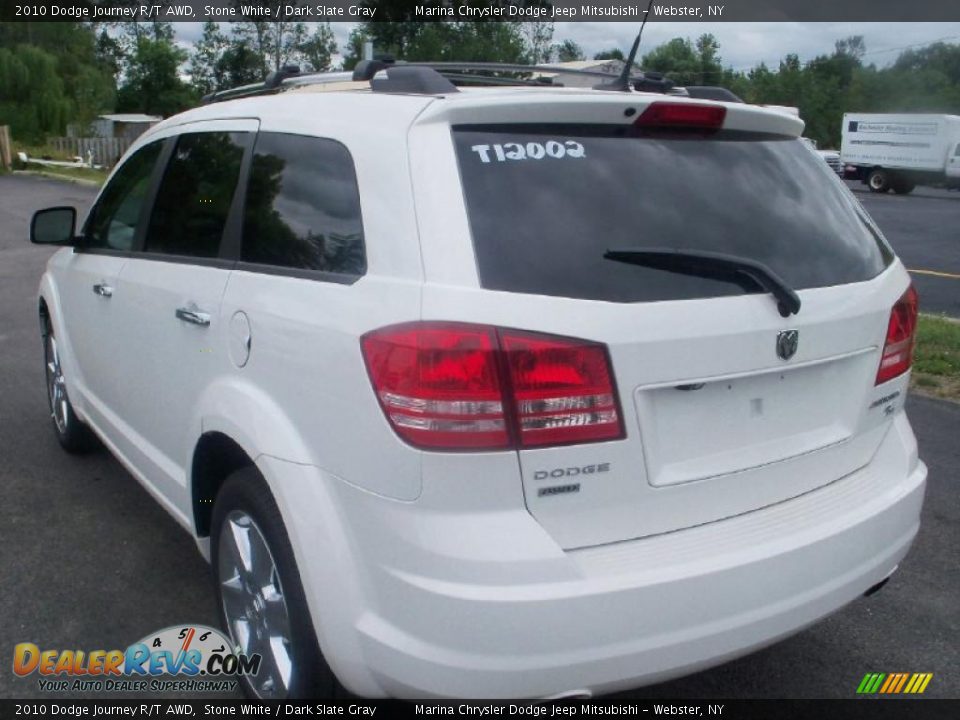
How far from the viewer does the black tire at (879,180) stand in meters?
35.4

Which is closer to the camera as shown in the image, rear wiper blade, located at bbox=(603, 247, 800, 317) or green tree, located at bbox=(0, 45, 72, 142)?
rear wiper blade, located at bbox=(603, 247, 800, 317)

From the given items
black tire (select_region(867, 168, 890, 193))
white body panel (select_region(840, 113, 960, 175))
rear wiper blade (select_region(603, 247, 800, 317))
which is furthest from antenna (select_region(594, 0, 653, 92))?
black tire (select_region(867, 168, 890, 193))

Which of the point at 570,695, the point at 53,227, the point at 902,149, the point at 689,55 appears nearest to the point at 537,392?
the point at 570,695

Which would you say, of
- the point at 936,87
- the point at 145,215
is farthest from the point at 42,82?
the point at 145,215

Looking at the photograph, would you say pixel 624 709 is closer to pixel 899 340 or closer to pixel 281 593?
pixel 281 593

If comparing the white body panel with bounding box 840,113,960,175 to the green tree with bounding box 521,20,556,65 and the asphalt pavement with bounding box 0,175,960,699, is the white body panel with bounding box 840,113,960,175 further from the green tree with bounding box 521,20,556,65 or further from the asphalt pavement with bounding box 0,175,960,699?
the asphalt pavement with bounding box 0,175,960,699

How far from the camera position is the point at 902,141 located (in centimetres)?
3456

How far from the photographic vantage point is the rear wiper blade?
233 cm

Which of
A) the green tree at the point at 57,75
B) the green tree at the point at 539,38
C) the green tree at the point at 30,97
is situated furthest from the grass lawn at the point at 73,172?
the green tree at the point at 539,38

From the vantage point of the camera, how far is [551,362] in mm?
2137

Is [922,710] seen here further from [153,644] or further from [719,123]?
[153,644]

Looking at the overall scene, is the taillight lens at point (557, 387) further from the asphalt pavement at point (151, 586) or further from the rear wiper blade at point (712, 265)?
the asphalt pavement at point (151, 586)

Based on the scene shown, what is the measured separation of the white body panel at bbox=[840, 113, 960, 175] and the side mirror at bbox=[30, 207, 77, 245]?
35.1 meters

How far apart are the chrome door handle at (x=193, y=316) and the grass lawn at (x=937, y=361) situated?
5.23 m
